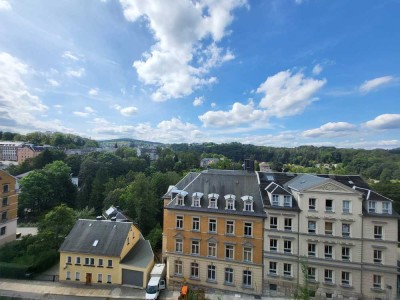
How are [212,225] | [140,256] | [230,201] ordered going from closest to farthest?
[230,201]
[212,225]
[140,256]

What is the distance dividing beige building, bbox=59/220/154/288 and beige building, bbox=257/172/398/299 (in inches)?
524

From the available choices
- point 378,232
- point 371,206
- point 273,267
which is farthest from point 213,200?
point 378,232

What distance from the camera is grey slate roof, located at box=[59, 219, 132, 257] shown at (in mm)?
24188

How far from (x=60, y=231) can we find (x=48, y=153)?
2166 inches

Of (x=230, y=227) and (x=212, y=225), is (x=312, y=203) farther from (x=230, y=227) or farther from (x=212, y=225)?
(x=212, y=225)

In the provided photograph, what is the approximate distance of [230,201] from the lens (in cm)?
2362

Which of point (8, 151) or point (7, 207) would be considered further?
point (8, 151)

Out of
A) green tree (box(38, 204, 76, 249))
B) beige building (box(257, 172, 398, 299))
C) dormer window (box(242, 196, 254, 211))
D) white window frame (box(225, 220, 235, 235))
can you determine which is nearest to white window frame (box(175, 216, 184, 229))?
white window frame (box(225, 220, 235, 235))

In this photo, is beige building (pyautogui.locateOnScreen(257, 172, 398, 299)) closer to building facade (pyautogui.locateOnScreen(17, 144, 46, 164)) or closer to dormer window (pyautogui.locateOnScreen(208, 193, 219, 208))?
dormer window (pyautogui.locateOnScreen(208, 193, 219, 208))

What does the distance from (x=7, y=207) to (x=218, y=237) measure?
106 ft

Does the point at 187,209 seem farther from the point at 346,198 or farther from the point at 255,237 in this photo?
the point at 346,198

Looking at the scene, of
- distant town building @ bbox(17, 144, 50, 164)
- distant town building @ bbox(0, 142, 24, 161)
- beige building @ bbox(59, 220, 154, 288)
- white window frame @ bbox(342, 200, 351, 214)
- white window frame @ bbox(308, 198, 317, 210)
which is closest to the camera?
white window frame @ bbox(342, 200, 351, 214)

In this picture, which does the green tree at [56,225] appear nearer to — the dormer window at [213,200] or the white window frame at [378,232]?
the dormer window at [213,200]

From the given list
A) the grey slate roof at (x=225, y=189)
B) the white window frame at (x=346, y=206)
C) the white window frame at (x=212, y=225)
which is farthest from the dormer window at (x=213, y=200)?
the white window frame at (x=346, y=206)
